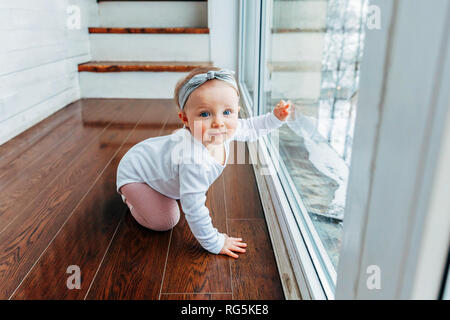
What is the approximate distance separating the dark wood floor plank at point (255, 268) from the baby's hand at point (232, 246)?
17mm

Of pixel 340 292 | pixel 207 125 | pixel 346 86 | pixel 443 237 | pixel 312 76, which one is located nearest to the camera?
pixel 443 237

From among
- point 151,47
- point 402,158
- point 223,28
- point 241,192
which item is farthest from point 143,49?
point 402,158

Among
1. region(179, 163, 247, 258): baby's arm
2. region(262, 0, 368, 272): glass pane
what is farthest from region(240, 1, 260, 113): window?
region(179, 163, 247, 258): baby's arm

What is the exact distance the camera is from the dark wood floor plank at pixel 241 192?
1174 millimetres

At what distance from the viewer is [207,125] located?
85cm

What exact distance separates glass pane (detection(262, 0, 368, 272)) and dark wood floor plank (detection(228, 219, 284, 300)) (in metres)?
0.14

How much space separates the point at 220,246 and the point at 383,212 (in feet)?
2.00

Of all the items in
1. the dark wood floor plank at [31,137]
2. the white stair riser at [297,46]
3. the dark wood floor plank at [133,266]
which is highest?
the white stair riser at [297,46]

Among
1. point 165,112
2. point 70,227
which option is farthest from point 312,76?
point 165,112

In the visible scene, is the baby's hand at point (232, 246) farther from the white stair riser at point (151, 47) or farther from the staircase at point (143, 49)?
the white stair riser at point (151, 47)

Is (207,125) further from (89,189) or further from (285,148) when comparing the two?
(89,189)

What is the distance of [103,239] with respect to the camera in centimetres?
102

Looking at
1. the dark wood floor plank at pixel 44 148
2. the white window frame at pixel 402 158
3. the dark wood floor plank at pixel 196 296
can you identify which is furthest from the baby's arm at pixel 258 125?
the dark wood floor plank at pixel 44 148

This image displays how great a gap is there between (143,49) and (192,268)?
234 centimetres
